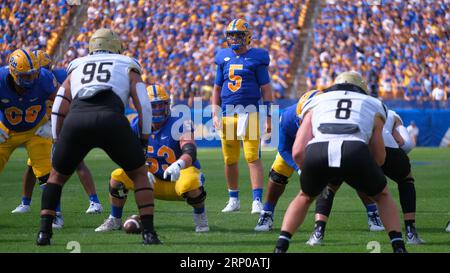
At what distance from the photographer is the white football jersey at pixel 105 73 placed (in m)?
6.71

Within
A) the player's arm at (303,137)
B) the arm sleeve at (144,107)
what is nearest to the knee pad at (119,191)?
the arm sleeve at (144,107)

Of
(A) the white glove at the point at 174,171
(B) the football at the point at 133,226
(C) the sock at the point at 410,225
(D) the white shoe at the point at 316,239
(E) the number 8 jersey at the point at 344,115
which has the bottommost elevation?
(B) the football at the point at 133,226

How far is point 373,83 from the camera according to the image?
23109 mm

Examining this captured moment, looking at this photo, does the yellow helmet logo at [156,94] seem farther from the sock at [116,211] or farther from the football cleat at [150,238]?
the football cleat at [150,238]

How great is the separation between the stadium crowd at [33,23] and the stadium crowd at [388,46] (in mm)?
7806

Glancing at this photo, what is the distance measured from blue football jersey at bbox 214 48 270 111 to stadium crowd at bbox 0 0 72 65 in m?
16.3

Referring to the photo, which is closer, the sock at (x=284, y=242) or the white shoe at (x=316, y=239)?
the sock at (x=284, y=242)

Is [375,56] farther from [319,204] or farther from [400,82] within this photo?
→ [319,204]

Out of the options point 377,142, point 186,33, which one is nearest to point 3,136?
point 377,142

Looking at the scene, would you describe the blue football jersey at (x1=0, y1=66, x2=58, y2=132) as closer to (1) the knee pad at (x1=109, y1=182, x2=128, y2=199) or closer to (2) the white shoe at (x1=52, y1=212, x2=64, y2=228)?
(2) the white shoe at (x1=52, y1=212, x2=64, y2=228)

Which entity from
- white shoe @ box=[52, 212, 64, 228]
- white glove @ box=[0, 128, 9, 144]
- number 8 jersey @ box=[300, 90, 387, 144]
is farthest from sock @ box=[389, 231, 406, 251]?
white glove @ box=[0, 128, 9, 144]

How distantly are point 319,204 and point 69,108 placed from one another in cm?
218

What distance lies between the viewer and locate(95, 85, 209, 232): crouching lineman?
7500mm
